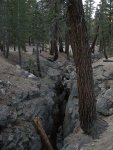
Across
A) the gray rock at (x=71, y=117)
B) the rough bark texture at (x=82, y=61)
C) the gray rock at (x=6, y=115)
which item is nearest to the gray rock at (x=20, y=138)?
the gray rock at (x=6, y=115)

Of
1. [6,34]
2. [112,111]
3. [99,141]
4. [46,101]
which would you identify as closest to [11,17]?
[6,34]

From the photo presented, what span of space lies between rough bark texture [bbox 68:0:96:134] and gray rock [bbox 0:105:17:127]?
411 centimetres

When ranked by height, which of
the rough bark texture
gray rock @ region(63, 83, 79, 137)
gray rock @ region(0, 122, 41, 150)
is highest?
the rough bark texture

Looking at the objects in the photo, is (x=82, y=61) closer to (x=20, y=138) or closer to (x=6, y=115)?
(x=20, y=138)

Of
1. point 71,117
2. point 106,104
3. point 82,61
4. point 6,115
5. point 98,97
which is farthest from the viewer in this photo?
point 71,117

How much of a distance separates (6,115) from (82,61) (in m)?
5.20

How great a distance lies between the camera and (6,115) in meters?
13.2

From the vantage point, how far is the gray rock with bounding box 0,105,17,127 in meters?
12.9

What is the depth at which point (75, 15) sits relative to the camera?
9156mm

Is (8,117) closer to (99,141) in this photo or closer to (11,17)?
(99,141)

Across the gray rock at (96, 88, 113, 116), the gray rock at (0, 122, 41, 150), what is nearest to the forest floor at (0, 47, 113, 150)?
the gray rock at (96, 88, 113, 116)

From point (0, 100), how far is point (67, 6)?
6.94 m

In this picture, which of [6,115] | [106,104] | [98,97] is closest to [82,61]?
[106,104]

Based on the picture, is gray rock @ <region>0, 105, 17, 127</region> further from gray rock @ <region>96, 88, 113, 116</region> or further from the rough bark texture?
the rough bark texture
